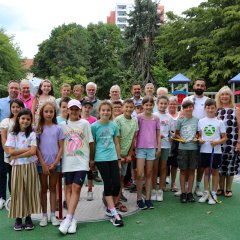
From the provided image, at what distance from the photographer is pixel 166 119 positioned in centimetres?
571

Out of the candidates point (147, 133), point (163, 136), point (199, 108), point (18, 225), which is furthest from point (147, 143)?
point (18, 225)

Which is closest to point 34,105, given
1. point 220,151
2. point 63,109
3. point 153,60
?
point 63,109

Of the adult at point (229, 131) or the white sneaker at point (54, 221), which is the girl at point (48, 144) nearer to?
the white sneaker at point (54, 221)

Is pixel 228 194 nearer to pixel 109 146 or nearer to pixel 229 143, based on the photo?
pixel 229 143

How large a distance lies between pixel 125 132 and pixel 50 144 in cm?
115

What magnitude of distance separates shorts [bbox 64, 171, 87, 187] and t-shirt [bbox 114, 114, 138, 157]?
Result: 0.87 meters

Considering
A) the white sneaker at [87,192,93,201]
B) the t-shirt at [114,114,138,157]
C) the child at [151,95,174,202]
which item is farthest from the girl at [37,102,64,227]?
the child at [151,95,174,202]

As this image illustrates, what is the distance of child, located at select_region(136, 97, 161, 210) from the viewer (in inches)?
204

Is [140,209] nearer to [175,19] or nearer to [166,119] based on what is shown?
[166,119]

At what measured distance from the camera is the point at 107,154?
455 centimetres

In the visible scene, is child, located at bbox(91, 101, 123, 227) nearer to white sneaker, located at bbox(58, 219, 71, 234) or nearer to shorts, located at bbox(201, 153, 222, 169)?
white sneaker, located at bbox(58, 219, 71, 234)

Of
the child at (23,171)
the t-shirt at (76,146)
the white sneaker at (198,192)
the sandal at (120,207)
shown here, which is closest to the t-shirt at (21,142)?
the child at (23,171)

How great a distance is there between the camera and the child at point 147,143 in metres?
5.17

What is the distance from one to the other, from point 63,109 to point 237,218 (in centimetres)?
293
